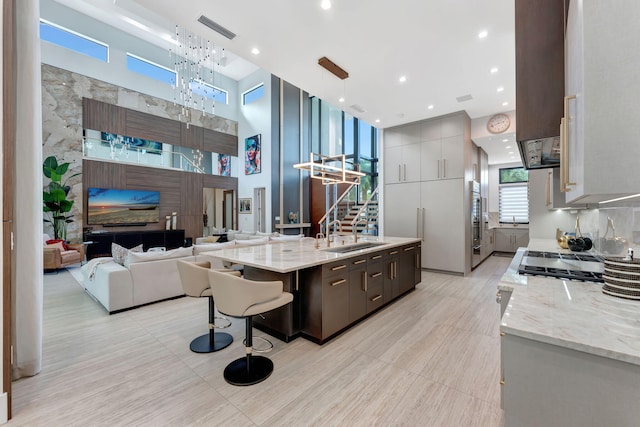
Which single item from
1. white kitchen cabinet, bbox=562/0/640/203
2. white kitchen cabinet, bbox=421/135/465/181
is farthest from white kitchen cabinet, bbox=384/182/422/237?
white kitchen cabinet, bbox=562/0/640/203

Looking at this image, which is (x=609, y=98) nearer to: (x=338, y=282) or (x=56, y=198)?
(x=338, y=282)

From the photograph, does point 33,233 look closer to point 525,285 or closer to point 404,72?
point 525,285

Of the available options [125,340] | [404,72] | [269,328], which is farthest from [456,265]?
[125,340]

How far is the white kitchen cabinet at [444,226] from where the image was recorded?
5656mm

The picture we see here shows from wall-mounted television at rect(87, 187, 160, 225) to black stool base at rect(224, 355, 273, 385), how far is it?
7568 mm

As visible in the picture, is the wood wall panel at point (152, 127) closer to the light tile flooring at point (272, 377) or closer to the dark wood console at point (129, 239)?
the dark wood console at point (129, 239)

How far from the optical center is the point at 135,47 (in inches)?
339

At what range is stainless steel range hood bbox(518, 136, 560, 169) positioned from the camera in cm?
196

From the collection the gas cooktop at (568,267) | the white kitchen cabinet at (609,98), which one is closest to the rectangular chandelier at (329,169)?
the gas cooktop at (568,267)

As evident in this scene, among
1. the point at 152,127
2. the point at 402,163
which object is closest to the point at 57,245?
the point at 152,127

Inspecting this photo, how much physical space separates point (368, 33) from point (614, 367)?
12.4 ft

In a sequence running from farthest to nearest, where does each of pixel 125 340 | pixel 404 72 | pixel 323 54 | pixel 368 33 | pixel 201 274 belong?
pixel 404 72 → pixel 323 54 → pixel 368 33 → pixel 125 340 → pixel 201 274

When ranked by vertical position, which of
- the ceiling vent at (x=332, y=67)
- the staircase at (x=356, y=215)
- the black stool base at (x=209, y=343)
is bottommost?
the black stool base at (x=209, y=343)

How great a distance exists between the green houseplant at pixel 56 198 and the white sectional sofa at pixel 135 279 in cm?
350
